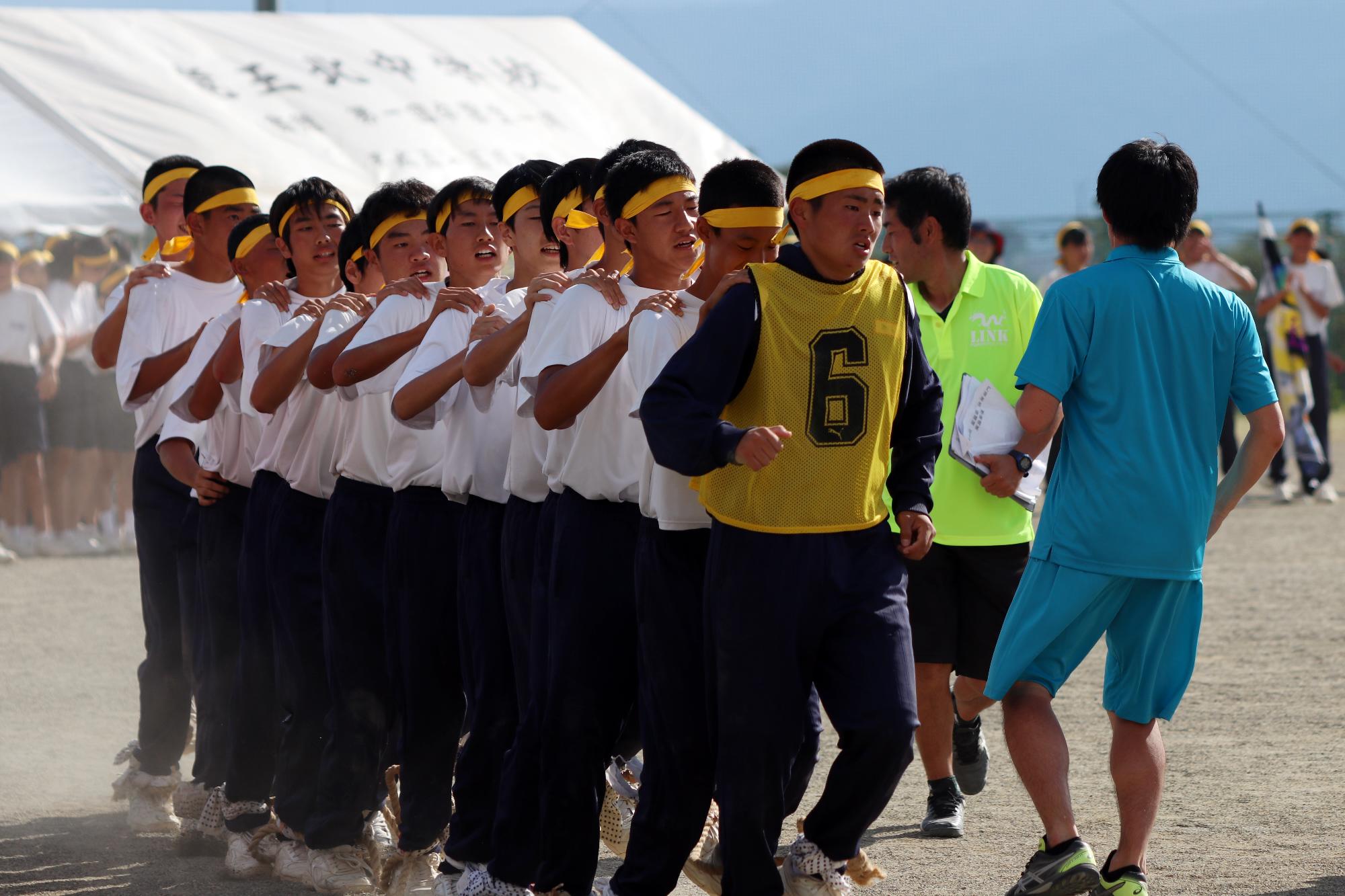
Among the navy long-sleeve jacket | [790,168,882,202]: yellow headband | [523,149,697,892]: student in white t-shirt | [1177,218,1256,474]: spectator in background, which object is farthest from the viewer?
[1177,218,1256,474]: spectator in background

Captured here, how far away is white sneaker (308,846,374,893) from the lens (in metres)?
5.39

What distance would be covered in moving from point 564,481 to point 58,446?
11.3 m

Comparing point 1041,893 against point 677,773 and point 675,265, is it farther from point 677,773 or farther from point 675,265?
point 675,265

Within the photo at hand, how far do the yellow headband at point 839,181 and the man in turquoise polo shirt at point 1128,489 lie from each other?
27.0 inches

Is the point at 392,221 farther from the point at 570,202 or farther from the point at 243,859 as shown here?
the point at 243,859

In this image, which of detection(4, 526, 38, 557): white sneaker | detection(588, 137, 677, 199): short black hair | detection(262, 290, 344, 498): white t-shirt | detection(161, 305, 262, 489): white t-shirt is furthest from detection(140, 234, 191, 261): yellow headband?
detection(4, 526, 38, 557): white sneaker

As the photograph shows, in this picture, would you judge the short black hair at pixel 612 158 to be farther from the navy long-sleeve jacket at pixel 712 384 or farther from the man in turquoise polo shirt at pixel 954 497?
the man in turquoise polo shirt at pixel 954 497

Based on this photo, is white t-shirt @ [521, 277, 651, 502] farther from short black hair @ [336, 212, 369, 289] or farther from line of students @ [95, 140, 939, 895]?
short black hair @ [336, 212, 369, 289]

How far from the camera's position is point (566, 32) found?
639 inches

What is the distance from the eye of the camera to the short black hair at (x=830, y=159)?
4.19 m

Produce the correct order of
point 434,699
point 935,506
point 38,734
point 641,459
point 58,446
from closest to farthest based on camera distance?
point 641,459 → point 434,699 → point 935,506 → point 38,734 → point 58,446

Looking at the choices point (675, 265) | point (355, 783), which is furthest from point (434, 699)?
point (675, 265)

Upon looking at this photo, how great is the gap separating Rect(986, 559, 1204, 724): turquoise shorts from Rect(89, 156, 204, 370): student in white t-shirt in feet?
11.9

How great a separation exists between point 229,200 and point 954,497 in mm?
2823
